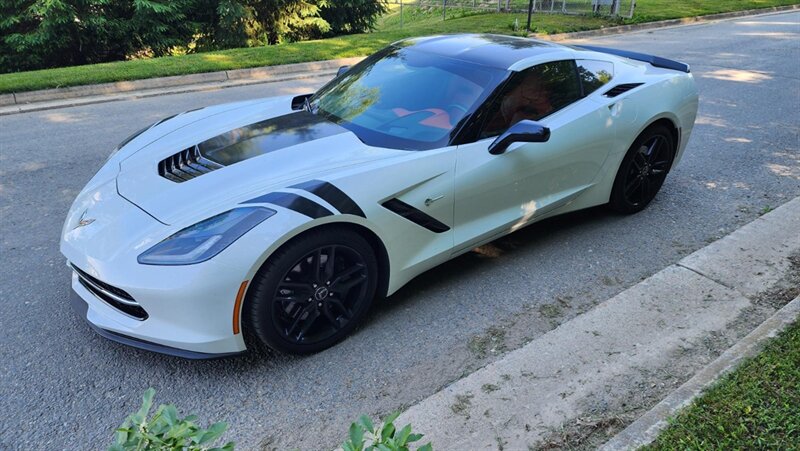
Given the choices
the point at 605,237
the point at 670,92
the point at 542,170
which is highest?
the point at 670,92

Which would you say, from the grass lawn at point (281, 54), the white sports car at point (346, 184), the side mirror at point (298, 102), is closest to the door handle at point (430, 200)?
the white sports car at point (346, 184)

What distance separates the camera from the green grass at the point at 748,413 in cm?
208

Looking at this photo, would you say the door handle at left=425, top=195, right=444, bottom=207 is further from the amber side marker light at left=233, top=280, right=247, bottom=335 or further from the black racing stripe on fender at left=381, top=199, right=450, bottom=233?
the amber side marker light at left=233, top=280, right=247, bottom=335

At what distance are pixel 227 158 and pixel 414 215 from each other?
1.06 m

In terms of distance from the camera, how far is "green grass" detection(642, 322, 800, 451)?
208cm

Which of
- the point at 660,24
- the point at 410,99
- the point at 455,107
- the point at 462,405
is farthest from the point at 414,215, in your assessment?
the point at 660,24

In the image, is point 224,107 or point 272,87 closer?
point 224,107

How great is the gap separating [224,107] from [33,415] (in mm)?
2303

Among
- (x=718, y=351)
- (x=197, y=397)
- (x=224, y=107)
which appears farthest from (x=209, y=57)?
(x=718, y=351)

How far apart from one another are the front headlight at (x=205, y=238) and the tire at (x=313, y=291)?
19 cm

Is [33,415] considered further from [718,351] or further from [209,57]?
[209,57]

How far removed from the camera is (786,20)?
1761 cm

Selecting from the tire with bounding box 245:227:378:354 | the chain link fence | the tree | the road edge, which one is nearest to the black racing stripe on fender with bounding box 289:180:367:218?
the tire with bounding box 245:227:378:354

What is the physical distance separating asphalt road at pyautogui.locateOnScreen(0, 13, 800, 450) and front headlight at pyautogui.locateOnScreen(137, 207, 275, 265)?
64 centimetres
